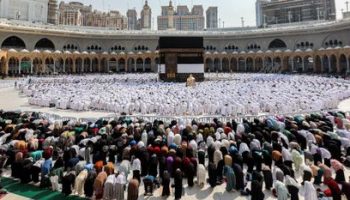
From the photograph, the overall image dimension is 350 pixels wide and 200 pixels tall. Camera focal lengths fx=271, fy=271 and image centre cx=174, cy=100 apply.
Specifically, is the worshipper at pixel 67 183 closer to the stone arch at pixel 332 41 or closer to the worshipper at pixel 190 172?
the worshipper at pixel 190 172

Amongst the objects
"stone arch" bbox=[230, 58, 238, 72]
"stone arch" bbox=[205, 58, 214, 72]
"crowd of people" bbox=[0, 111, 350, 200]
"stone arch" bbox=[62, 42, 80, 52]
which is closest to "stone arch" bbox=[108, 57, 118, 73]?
"stone arch" bbox=[62, 42, 80, 52]

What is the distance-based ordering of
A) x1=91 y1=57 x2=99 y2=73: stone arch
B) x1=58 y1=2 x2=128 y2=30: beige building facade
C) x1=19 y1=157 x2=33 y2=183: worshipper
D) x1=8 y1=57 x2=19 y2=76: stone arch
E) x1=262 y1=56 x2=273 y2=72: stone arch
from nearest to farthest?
x1=19 y1=157 x2=33 y2=183: worshipper < x1=8 y1=57 x2=19 y2=76: stone arch < x1=262 y1=56 x2=273 y2=72: stone arch < x1=91 y1=57 x2=99 y2=73: stone arch < x1=58 y1=2 x2=128 y2=30: beige building facade

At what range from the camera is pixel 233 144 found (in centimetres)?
820

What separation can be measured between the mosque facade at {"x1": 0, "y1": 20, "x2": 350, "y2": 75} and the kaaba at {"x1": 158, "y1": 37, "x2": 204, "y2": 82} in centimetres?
887

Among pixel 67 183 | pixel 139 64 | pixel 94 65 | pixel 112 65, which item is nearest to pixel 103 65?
pixel 94 65

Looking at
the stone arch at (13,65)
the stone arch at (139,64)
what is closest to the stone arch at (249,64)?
the stone arch at (139,64)

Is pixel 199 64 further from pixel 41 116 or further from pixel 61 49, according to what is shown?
pixel 61 49

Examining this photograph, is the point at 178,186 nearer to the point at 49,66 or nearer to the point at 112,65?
the point at 49,66

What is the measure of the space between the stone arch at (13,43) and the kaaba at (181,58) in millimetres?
22487

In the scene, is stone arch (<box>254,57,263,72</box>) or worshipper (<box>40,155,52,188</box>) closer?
worshipper (<box>40,155,52,188</box>)

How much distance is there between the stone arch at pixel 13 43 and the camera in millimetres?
38219

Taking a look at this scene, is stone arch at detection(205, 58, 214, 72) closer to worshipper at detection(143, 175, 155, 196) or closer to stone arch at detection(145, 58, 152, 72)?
stone arch at detection(145, 58, 152, 72)

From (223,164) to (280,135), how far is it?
294 centimetres

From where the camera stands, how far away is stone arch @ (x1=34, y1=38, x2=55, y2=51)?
42.0 m
